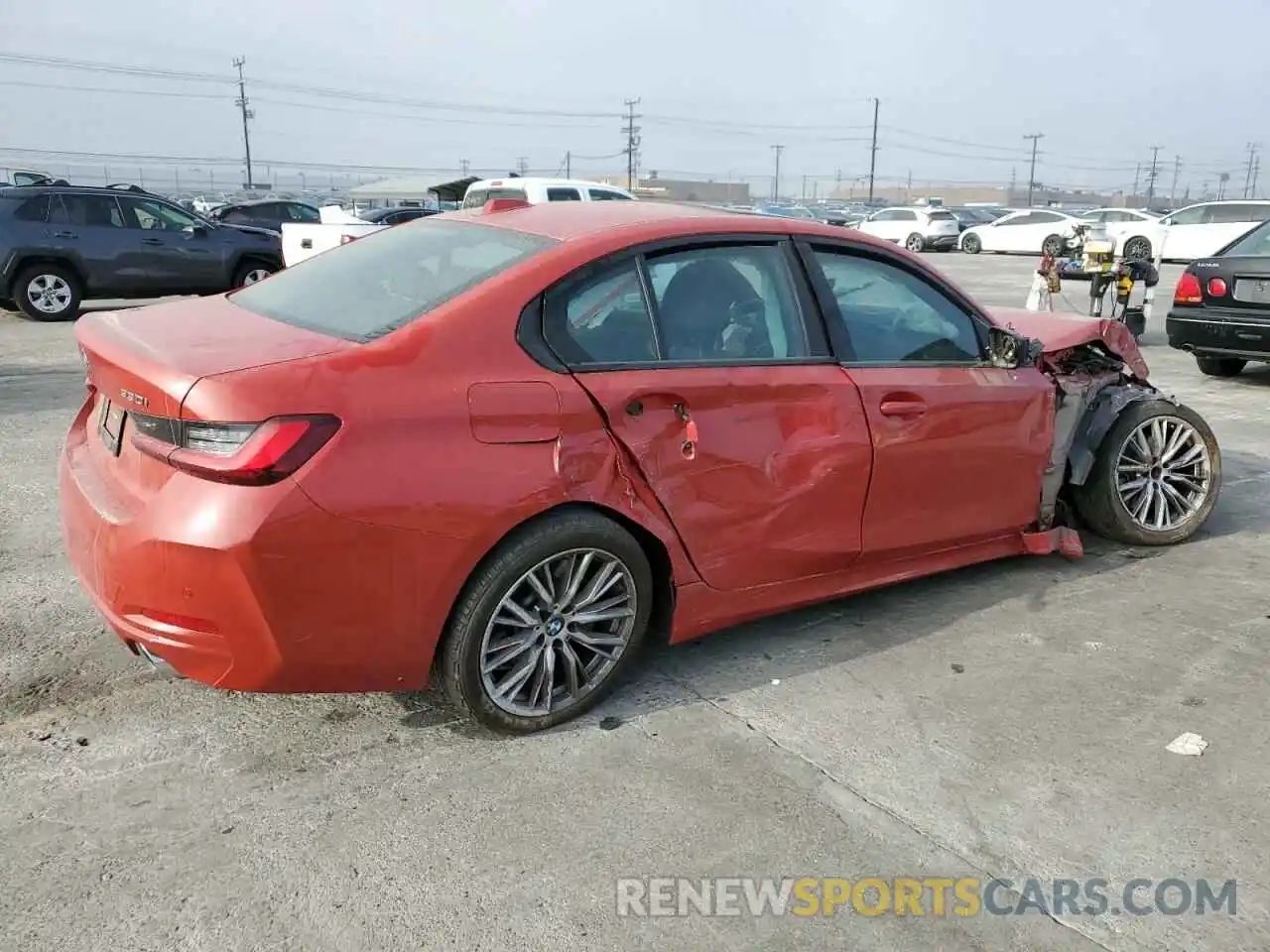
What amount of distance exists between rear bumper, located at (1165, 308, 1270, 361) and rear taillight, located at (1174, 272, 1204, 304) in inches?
3.4

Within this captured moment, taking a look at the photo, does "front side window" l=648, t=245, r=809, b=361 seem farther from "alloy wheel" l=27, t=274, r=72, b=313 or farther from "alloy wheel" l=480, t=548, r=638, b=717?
"alloy wheel" l=27, t=274, r=72, b=313

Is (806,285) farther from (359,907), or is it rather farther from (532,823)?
(359,907)

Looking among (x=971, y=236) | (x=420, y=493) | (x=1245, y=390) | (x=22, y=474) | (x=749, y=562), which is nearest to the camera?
(x=420, y=493)

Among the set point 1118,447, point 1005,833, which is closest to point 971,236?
point 1118,447

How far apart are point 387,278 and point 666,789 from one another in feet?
5.97

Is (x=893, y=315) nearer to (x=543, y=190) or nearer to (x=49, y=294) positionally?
(x=49, y=294)

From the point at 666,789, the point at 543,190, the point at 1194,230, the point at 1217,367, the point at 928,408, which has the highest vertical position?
the point at 543,190

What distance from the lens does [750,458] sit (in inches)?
130

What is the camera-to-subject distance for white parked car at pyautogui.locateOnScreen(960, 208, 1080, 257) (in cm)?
3008

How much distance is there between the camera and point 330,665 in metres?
2.72

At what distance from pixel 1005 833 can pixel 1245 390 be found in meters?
7.69

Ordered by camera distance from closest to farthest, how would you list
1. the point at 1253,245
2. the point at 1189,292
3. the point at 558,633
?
1. the point at 558,633
2. the point at 1253,245
3. the point at 1189,292

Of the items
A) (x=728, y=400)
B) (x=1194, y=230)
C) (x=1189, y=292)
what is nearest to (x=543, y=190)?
(x=1189, y=292)

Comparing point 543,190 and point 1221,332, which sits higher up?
point 543,190
